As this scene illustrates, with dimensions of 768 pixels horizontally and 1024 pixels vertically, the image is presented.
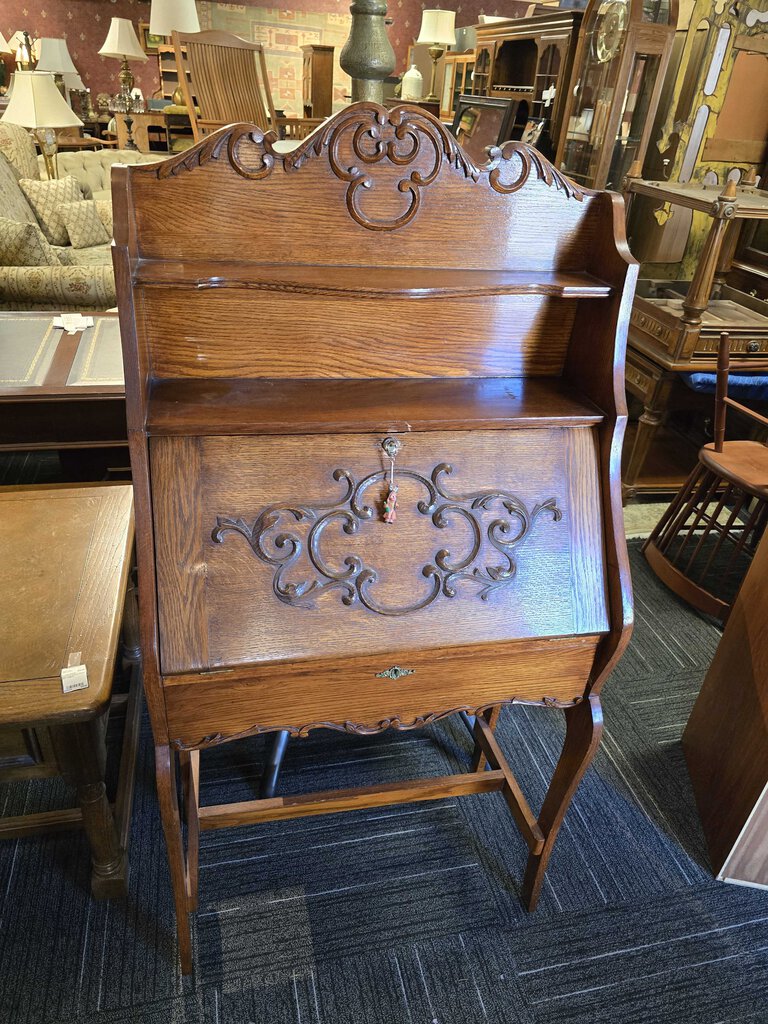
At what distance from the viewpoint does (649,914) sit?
5.24 feet

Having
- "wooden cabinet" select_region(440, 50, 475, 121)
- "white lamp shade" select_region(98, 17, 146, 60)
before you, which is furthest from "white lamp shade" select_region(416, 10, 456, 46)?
"white lamp shade" select_region(98, 17, 146, 60)

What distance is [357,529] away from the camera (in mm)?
1139

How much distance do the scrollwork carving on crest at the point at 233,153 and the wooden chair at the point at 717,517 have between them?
1732mm

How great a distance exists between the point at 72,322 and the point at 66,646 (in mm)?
1985

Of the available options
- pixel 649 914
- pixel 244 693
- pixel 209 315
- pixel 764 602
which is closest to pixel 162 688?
pixel 244 693

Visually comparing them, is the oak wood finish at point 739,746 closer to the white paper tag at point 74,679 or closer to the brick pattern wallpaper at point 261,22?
the white paper tag at point 74,679

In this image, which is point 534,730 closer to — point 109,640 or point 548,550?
point 548,550

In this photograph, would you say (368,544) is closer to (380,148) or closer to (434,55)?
(380,148)

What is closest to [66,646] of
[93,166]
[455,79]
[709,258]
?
[709,258]

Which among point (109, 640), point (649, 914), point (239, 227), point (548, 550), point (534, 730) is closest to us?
point (239, 227)

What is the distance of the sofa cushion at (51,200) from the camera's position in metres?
4.20

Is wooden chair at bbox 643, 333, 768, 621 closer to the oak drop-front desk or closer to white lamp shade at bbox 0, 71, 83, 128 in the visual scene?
the oak drop-front desk

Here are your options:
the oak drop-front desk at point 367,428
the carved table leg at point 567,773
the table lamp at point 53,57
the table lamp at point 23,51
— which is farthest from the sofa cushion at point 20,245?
the table lamp at point 23,51

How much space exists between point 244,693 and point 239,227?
2.42ft
